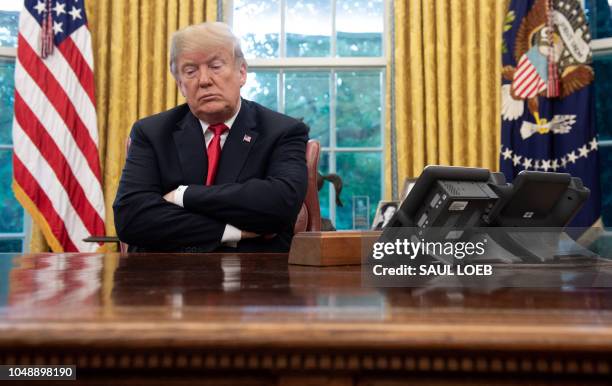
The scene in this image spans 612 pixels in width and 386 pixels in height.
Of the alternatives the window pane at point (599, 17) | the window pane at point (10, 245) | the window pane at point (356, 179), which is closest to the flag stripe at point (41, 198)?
the window pane at point (10, 245)

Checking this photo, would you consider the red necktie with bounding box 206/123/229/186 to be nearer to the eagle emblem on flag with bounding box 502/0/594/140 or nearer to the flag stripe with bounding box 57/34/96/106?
the flag stripe with bounding box 57/34/96/106

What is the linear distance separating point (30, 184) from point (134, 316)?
11.3 feet

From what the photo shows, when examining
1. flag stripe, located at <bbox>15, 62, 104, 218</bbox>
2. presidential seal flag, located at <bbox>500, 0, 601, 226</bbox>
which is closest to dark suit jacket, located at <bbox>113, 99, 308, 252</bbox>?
flag stripe, located at <bbox>15, 62, 104, 218</bbox>

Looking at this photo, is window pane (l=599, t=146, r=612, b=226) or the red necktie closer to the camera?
the red necktie

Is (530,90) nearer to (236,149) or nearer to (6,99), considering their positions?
(236,149)

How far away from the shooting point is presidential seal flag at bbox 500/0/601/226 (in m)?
3.31

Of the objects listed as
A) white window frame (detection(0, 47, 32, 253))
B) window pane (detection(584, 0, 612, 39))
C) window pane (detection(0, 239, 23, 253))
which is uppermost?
window pane (detection(584, 0, 612, 39))

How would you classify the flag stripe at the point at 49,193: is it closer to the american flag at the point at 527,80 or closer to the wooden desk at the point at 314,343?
the american flag at the point at 527,80

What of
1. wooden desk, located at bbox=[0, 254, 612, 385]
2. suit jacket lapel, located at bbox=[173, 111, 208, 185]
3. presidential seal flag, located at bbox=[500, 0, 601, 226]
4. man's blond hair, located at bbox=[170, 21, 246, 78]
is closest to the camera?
wooden desk, located at bbox=[0, 254, 612, 385]

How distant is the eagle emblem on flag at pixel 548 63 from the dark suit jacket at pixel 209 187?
2.03 metres

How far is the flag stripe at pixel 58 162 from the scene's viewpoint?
3488 mm

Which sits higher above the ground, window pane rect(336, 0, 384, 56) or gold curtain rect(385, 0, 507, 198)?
window pane rect(336, 0, 384, 56)

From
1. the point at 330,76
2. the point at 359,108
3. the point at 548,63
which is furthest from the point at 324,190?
the point at 548,63

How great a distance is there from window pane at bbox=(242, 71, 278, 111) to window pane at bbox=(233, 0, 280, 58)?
14 cm
